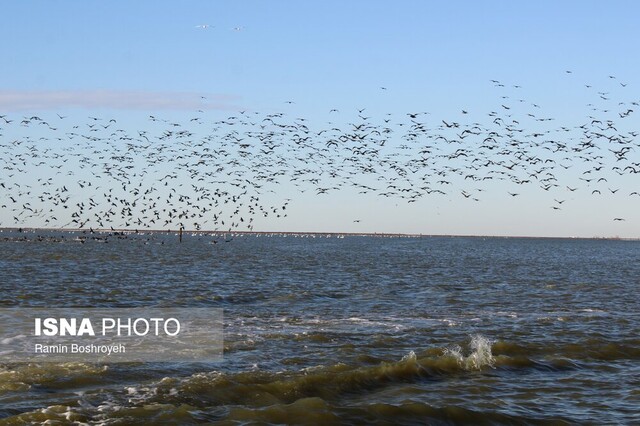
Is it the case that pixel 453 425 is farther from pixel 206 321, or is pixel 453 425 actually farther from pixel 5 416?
pixel 206 321

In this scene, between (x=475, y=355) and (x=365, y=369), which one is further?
(x=475, y=355)

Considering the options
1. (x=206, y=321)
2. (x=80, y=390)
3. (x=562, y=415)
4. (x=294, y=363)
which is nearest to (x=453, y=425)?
(x=562, y=415)

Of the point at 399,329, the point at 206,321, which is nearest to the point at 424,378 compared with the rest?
the point at 399,329

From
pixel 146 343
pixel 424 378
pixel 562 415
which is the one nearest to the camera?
pixel 562 415

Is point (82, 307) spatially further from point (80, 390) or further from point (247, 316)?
point (80, 390)

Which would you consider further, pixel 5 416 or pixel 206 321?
pixel 206 321

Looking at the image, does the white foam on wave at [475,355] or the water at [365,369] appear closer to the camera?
the water at [365,369]

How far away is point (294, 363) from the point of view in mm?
23672

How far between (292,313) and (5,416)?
19614mm

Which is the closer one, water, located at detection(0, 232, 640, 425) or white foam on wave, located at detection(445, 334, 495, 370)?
water, located at detection(0, 232, 640, 425)

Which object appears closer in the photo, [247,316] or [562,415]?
[562,415]

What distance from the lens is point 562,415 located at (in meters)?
18.6

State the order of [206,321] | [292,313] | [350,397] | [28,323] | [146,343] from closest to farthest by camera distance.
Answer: [350,397] < [146,343] < [28,323] < [206,321] < [292,313]

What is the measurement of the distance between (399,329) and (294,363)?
8232mm
